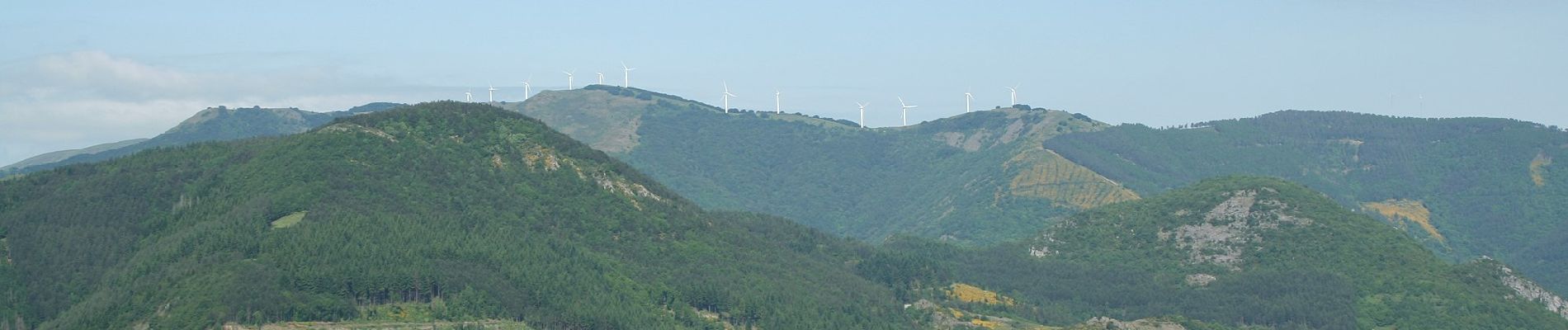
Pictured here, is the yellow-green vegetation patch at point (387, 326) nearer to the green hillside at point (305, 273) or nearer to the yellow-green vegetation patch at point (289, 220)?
the green hillside at point (305, 273)

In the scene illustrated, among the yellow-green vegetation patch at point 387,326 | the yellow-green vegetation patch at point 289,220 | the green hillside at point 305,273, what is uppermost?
the yellow-green vegetation patch at point 289,220

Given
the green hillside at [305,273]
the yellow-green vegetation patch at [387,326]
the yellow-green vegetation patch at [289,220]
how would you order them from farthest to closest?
the yellow-green vegetation patch at [289,220] < the green hillside at [305,273] < the yellow-green vegetation patch at [387,326]

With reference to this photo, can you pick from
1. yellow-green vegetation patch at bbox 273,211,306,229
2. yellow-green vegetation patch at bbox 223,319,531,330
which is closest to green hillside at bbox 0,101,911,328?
yellow-green vegetation patch at bbox 273,211,306,229

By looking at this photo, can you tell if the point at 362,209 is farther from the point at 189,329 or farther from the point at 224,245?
the point at 189,329

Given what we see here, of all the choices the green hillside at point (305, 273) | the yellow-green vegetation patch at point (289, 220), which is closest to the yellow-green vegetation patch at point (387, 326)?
the green hillside at point (305, 273)

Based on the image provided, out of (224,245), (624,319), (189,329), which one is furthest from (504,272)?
(189,329)

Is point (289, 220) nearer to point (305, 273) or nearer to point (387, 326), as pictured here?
point (305, 273)

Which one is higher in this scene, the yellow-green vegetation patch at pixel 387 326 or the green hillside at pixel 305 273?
the green hillside at pixel 305 273

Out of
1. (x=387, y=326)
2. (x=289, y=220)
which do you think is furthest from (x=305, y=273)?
(x=289, y=220)

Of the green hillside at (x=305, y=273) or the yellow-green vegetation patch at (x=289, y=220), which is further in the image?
the yellow-green vegetation patch at (x=289, y=220)
